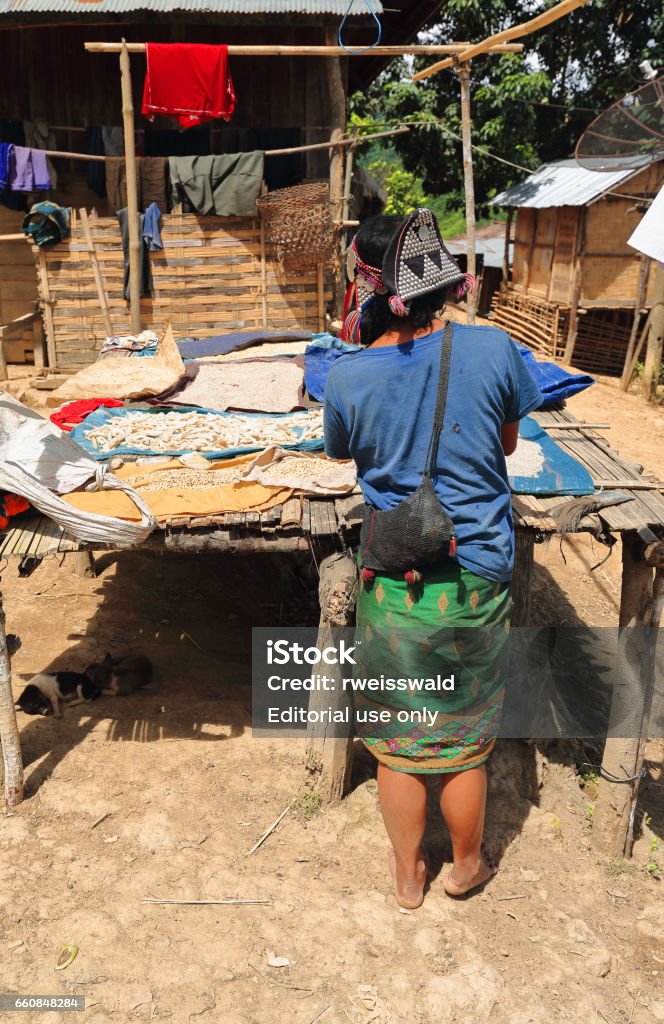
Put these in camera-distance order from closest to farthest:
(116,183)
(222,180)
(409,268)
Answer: (409,268)
(222,180)
(116,183)

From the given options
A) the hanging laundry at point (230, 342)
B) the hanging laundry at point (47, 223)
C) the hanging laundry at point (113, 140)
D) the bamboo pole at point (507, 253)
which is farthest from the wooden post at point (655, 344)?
the hanging laundry at point (47, 223)

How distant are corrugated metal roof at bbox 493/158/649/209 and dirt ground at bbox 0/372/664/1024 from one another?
10313 mm

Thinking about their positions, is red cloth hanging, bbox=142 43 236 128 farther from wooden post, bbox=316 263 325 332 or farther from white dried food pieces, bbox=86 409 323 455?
white dried food pieces, bbox=86 409 323 455

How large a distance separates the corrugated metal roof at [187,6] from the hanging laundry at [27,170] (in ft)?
4.35

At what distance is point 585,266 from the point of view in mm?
13180

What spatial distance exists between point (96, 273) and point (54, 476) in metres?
6.32

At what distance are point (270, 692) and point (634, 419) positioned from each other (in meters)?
7.71

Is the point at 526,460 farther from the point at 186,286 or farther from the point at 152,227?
the point at 152,227

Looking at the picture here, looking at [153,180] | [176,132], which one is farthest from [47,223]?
[176,132]

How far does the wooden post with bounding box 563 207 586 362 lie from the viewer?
13.1 meters

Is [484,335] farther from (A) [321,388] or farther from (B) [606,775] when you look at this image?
(A) [321,388]

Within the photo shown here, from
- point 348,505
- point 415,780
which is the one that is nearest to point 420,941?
point 415,780

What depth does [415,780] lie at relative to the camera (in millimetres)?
2986

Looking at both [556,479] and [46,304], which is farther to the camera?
[46,304]
